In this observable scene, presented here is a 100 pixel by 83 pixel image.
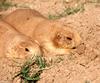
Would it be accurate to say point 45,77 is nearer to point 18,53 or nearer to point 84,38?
point 18,53

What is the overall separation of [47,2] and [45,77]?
3.83 metres

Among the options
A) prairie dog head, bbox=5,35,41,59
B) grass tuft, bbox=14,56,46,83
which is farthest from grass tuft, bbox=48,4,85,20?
grass tuft, bbox=14,56,46,83

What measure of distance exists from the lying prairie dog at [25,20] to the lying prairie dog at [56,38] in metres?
0.22

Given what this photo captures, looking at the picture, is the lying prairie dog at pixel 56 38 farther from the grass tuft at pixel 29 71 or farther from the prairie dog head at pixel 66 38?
the grass tuft at pixel 29 71

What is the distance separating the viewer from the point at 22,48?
217 inches

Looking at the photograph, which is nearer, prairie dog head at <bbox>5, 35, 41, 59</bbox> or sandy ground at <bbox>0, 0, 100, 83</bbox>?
sandy ground at <bbox>0, 0, 100, 83</bbox>

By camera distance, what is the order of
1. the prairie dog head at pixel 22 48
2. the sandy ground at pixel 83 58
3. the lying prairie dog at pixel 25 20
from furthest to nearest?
the lying prairie dog at pixel 25 20 < the prairie dog head at pixel 22 48 < the sandy ground at pixel 83 58

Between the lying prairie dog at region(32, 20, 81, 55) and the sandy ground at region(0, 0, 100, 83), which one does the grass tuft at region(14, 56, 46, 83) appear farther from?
the lying prairie dog at region(32, 20, 81, 55)

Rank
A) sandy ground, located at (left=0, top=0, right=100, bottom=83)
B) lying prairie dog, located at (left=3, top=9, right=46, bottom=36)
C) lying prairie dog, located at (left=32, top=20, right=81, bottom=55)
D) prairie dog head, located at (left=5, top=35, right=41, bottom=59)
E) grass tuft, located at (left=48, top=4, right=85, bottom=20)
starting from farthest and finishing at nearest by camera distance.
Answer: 1. grass tuft, located at (left=48, top=4, right=85, bottom=20)
2. lying prairie dog, located at (left=3, top=9, right=46, bottom=36)
3. lying prairie dog, located at (left=32, top=20, right=81, bottom=55)
4. prairie dog head, located at (left=5, top=35, right=41, bottom=59)
5. sandy ground, located at (left=0, top=0, right=100, bottom=83)

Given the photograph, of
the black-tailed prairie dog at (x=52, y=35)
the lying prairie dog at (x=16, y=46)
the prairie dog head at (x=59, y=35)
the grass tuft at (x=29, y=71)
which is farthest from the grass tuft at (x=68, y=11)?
the grass tuft at (x=29, y=71)

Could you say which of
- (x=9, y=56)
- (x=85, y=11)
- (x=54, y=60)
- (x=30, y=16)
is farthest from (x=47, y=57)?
(x=85, y=11)

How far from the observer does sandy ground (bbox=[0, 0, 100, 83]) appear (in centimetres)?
505

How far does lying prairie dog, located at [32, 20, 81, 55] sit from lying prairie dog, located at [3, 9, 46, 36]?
8.6 inches

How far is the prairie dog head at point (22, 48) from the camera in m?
5.50
